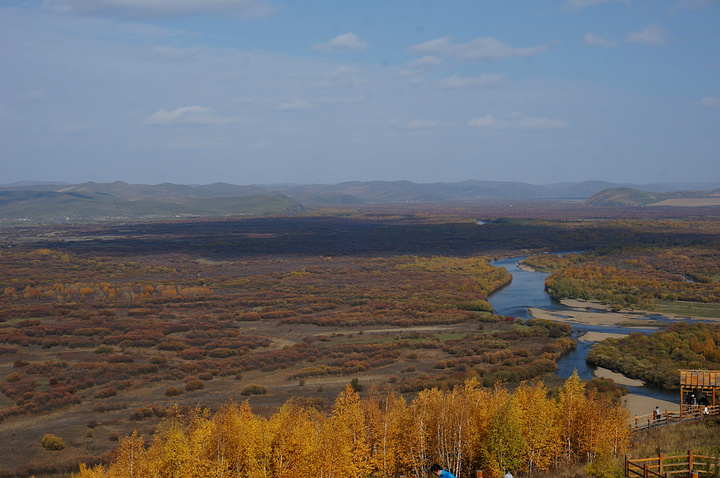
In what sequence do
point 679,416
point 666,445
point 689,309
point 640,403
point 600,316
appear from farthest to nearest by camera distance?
point 689,309 < point 600,316 < point 640,403 < point 679,416 < point 666,445

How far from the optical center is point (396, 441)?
24.6 m

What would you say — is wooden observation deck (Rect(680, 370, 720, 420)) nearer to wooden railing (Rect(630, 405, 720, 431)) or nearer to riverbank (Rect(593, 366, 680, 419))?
wooden railing (Rect(630, 405, 720, 431))

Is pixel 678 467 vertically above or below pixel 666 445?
above

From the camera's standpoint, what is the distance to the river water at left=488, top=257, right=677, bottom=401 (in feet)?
140

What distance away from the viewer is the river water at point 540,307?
42791 mm

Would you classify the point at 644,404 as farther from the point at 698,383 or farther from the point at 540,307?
the point at 540,307

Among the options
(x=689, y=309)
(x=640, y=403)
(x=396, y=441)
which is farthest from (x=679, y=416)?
(x=689, y=309)

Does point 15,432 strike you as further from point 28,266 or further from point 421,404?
point 28,266

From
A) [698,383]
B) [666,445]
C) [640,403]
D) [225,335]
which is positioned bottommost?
[225,335]

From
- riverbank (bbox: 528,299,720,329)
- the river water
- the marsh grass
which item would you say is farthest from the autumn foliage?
riverbank (bbox: 528,299,720,329)

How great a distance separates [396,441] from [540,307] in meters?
48.4

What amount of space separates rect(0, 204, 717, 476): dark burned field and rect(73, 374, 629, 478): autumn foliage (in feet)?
29.2

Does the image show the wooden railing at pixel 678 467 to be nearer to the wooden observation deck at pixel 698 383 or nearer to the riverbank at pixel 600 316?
the wooden observation deck at pixel 698 383

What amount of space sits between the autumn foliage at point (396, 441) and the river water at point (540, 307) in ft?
56.8
